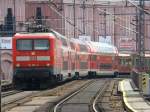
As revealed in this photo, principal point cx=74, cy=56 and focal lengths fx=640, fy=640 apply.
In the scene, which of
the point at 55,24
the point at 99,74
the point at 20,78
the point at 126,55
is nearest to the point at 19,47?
the point at 20,78

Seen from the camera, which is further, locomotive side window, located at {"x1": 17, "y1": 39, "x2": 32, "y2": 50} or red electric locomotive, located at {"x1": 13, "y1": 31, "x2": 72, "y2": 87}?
locomotive side window, located at {"x1": 17, "y1": 39, "x2": 32, "y2": 50}

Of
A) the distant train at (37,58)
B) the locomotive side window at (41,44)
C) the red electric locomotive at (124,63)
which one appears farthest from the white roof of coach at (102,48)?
the locomotive side window at (41,44)

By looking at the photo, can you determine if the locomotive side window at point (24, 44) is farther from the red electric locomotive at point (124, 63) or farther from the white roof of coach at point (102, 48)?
the red electric locomotive at point (124, 63)

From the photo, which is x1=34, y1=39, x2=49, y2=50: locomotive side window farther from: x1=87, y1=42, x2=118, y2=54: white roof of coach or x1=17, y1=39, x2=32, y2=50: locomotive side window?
x1=87, y1=42, x2=118, y2=54: white roof of coach

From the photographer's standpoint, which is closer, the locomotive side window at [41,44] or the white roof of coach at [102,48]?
the locomotive side window at [41,44]

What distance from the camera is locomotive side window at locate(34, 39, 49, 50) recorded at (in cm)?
3569

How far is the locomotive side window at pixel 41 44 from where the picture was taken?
117ft

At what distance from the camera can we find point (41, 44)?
118 ft

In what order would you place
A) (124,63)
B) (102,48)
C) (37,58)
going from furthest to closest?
1. (124,63)
2. (102,48)
3. (37,58)

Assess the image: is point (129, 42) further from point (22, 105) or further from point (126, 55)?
point (22, 105)

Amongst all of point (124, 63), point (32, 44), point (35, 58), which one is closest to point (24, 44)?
point (32, 44)

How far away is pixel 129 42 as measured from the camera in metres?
86.4

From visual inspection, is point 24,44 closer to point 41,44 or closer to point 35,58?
point 41,44

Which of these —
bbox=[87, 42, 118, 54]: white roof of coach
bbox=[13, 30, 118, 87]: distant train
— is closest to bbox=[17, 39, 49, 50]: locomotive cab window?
bbox=[13, 30, 118, 87]: distant train
